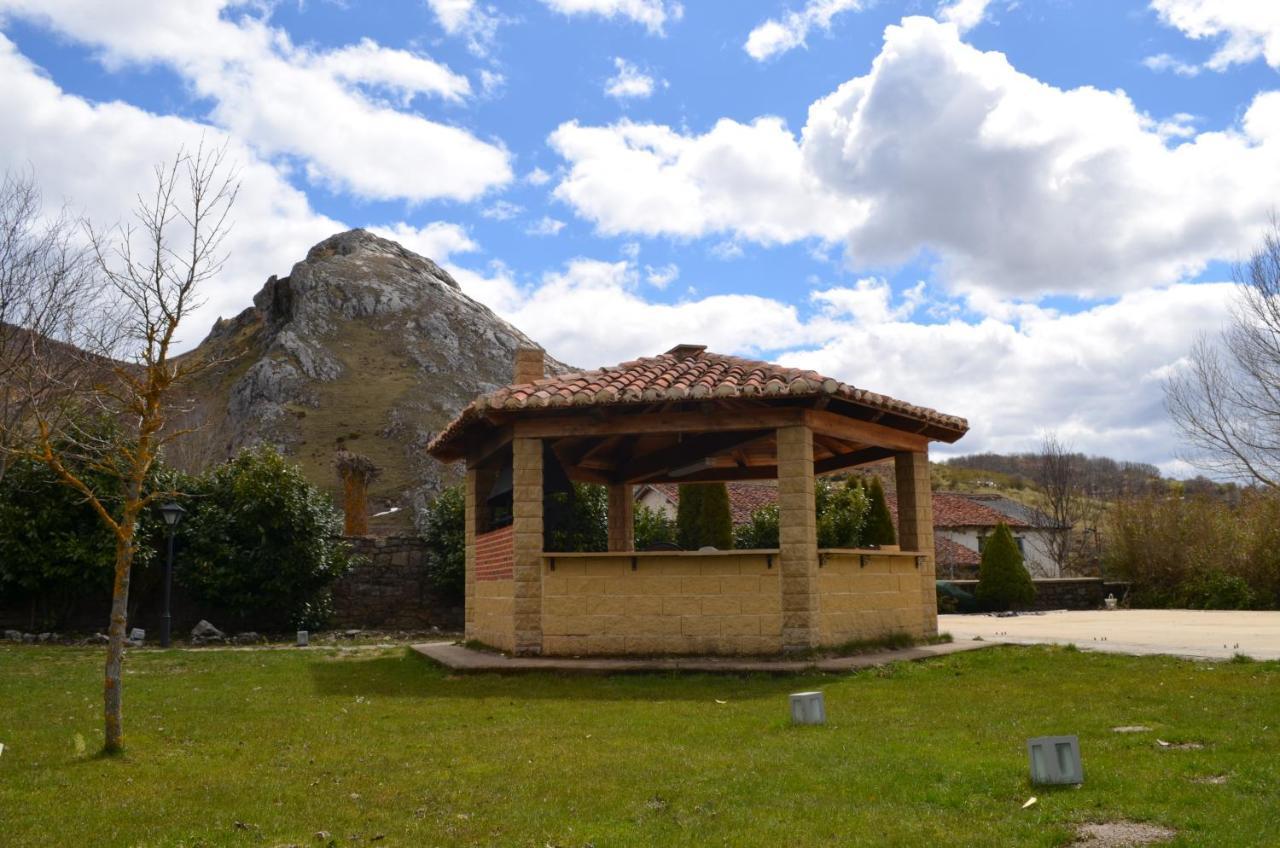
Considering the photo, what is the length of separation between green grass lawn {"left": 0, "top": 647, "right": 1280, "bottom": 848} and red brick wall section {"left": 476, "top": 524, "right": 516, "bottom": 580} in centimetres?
229

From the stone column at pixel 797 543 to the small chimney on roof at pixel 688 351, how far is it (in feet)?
8.58

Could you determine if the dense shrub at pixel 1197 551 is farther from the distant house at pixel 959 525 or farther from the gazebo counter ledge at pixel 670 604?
the gazebo counter ledge at pixel 670 604

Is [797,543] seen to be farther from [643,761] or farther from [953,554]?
[953,554]

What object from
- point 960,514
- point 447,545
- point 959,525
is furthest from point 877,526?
point 960,514

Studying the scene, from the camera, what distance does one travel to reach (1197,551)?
27266 mm

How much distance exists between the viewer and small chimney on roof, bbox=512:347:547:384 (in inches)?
563

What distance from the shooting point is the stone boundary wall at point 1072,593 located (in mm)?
28469

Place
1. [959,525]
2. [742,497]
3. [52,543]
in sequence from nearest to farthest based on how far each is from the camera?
1. [52,543]
2. [742,497]
3. [959,525]

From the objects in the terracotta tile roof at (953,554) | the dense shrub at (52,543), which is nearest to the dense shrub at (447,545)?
the dense shrub at (52,543)

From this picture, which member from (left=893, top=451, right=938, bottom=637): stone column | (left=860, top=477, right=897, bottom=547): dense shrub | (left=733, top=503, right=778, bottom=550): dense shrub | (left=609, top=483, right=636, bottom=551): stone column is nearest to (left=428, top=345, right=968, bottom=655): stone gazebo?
(left=893, top=451, right=938, bottom=637): stone column

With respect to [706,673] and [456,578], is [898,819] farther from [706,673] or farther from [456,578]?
[456,578]

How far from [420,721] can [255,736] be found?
1226 mm

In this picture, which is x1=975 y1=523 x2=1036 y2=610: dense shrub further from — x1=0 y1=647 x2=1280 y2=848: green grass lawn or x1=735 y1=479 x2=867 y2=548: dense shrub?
x1=0 y1=647 x2=1280 y2=848: green grass lawn

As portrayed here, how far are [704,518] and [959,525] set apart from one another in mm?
22163
